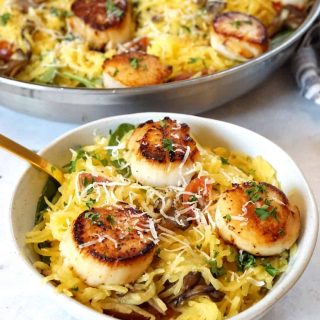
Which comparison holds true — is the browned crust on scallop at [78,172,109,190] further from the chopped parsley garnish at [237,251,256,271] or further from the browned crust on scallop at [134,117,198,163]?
the chopped parsley garnish at [237,251,256,271]

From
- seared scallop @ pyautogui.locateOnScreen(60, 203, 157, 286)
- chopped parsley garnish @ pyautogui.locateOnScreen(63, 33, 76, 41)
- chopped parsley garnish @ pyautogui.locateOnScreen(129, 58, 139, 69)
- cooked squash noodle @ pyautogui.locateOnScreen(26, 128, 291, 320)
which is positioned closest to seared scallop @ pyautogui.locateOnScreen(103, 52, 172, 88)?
chopped parsley garnish @ pyautogui.locateOnScreen(129, 58, 139, 69)

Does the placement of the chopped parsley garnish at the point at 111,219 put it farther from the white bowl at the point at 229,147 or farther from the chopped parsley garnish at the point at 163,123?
the chopped parsley garnish at the point at 163,123

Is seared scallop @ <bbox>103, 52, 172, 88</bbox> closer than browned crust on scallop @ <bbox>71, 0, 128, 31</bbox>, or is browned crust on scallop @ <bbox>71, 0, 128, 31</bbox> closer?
seared scallop @ <bbox>103, 52, 172, 88</bbox>

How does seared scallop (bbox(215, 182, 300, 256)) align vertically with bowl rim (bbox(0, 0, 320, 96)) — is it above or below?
above

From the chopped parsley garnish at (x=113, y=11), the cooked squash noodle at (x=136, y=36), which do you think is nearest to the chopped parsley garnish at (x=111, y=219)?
the cooked squash noodle at (x=136, y=36)

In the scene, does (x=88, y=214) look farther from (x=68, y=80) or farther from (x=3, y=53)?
(x=3, y=53)

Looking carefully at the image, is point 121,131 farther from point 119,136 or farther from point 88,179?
point 88,179

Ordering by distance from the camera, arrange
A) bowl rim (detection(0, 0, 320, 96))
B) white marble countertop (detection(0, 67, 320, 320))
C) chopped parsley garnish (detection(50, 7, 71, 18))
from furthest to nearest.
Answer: chopped parsley garnish (detection(50, 7, 71, 18))
bowl rim (detection(0, 0, 320, 96))
white marble countertop (detection(0, 67, 320, 320))
